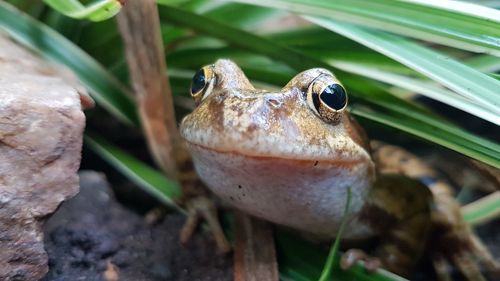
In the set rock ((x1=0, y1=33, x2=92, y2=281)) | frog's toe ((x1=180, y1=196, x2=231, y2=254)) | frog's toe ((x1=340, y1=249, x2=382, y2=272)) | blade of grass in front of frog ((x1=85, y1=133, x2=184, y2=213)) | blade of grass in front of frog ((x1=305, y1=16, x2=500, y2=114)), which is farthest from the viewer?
blade of grass in front of frog ((x1=85, y1=133, x2=184, y2=213))

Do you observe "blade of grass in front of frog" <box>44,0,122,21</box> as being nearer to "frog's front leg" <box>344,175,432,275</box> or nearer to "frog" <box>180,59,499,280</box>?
"frog" <box>180,59,499,280</box>

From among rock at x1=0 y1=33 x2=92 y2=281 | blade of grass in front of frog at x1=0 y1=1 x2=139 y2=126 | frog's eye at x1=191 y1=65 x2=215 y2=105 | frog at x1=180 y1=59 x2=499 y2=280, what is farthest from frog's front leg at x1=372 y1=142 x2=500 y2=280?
rock at x1=0 y1=33 x2=92 y2=281

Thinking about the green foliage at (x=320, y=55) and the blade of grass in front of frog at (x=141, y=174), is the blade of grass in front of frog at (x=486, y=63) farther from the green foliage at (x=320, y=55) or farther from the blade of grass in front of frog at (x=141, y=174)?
the blade of grass in front of frog at (x=141, y=174)

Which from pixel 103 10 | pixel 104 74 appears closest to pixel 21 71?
pixel 103 10

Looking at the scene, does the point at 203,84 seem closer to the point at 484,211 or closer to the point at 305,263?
the point at 305,263

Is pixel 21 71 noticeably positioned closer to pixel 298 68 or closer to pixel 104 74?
pixel 104 74

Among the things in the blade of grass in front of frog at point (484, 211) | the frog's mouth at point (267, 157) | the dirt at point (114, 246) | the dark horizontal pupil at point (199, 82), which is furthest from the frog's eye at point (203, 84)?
the blade of grass in front of frog at point (484, 211)
